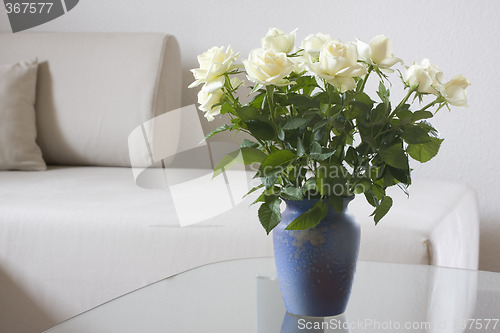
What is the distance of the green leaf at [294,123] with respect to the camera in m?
0.82

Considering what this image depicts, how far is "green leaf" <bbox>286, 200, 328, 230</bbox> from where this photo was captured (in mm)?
825

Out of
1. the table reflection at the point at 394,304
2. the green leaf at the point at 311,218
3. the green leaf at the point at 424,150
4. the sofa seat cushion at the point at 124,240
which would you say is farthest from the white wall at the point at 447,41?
the green leaf at the point at 311,218

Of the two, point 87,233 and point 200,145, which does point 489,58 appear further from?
point 87,233

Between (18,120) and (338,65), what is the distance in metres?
Result: 1.58

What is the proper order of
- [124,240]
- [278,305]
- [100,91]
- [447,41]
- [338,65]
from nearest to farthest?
[338,65] → [278,305] → [124,240] → [447,41] → [100,91]

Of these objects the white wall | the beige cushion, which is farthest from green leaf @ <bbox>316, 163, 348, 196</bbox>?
the beige cushion

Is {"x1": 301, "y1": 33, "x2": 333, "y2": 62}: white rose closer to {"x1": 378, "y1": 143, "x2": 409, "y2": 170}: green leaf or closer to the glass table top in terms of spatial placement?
{"x1": 378, "y1": 143, "x2": 409, "y2": 170}: green leaf

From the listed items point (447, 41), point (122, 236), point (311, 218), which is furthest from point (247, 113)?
point (447, 41)

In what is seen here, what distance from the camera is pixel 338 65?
78 centimetres

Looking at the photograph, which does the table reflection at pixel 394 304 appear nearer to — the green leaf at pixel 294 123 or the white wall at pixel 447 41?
the green leaf at pixel 294 123

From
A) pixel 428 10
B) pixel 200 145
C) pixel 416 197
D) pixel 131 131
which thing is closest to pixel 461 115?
pixel 428 10

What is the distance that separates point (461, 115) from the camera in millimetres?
2070

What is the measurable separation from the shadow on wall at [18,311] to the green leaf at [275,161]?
959mm

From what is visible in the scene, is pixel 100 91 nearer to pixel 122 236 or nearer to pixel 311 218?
pixel 122 236
